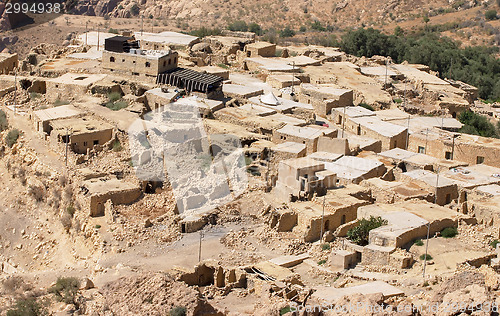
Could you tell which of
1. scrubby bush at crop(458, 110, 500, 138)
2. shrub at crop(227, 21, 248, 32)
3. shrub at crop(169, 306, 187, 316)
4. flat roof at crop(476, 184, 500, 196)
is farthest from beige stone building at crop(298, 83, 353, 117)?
shrub at crop(227, 21, 248, 32)

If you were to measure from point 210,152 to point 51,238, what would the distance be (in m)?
6.47

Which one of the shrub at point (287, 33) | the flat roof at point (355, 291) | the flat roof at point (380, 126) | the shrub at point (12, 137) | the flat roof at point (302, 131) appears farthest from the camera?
the shrub at point (287, 33)

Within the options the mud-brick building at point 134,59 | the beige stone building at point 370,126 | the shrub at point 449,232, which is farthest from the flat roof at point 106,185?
the beige stone building at point 370,126

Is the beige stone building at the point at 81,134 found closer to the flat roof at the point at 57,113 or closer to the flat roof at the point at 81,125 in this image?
the flat roof at the point at 81,125

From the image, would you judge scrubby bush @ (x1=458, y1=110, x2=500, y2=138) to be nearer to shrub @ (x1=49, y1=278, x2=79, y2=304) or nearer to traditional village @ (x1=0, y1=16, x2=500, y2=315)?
traditional village @ (x1=0, y1=16, x2=500, y2=315)

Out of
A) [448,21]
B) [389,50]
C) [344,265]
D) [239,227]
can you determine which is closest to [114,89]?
[239,227]

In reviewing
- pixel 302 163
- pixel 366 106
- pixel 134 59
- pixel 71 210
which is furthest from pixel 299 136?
pixel 71 210

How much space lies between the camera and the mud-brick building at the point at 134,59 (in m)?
38.2

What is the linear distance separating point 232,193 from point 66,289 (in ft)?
29.0

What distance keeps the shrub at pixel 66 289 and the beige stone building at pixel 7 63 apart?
21.6 metres

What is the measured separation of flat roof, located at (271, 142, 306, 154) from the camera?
32097 millimetres

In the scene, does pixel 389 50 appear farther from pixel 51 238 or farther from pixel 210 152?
pixel 51 238

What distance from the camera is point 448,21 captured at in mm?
74062

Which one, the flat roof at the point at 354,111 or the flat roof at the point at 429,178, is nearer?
the flat roof at the point at 429,178
